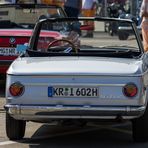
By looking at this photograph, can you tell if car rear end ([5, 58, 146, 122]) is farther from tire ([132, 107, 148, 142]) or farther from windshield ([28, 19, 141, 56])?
windshield ([28, 19, 141, 56])

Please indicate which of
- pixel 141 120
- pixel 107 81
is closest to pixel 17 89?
pixel 107 81

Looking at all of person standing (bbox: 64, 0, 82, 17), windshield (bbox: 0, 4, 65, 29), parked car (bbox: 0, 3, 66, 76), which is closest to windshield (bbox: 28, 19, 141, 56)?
parked car (bbox: 0, 3, 66, 76)

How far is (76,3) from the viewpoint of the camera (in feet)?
60.8

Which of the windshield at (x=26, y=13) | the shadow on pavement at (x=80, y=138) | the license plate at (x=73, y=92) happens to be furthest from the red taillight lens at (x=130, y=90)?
the windshield at (x=26, y=13)

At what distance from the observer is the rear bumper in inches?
256

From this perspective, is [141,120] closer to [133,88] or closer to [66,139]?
[133,88]

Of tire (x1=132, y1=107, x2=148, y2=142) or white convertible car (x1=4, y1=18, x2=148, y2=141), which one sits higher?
white convertible car (x1=4, y1=18, x2=148, y2=141)

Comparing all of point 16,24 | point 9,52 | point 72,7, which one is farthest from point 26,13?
point 72,7

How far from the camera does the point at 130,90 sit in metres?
6.54

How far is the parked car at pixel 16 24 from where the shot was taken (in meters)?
10.5

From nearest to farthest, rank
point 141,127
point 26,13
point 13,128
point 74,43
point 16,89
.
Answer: point 16,89, point 141,127, point 13,128, point 74,43, point 26,13

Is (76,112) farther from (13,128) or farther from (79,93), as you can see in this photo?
(13,128)

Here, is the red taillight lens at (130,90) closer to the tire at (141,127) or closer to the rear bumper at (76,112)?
the rear bumper at (76,112)

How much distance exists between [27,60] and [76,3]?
11443 mm
